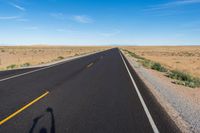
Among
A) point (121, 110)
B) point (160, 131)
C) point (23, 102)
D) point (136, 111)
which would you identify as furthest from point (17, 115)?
point (160, 131)

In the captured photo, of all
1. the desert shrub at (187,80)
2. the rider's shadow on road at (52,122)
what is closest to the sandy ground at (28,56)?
the desert shrub at (187,80)

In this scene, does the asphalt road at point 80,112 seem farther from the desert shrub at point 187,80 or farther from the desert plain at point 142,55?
the desert plain at point 142,55

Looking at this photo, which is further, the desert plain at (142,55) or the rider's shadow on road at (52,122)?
the desert plain at (142,55)

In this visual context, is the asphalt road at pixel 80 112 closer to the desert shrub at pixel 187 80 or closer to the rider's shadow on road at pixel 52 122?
Answer: the rider's shadow on road at pixel 52 122

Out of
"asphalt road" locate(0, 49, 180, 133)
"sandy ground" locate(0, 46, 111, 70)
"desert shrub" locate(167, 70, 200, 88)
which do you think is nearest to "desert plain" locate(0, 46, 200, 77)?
"sandy ground" locate(0, 46, 111, 70)

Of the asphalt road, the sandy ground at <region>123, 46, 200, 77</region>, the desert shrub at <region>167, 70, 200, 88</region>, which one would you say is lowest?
the sandy ground at <region>123, 46, 200, 77</region>

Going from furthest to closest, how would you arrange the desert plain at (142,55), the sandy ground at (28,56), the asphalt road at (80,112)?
the sandy ground at (28,56) → the desert plain at (142,55) → the asphalt road at (80,112)

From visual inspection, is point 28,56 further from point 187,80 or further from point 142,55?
point 187,80

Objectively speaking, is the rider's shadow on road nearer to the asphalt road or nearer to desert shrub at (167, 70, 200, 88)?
the asphalt road

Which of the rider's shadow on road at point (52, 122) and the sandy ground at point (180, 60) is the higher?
the rider's shadow on road at point (52, 122)

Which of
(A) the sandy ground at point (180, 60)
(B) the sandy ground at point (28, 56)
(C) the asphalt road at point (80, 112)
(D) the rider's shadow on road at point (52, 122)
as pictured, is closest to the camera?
(D) the rider's shadow on road at point (52, 122)

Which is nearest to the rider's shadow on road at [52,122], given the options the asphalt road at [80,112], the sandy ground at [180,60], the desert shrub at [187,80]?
the asphalt road at [80,112]

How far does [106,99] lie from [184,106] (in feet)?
9.27

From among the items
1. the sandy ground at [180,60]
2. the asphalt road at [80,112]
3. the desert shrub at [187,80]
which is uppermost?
the asphalt road at [80,112]
